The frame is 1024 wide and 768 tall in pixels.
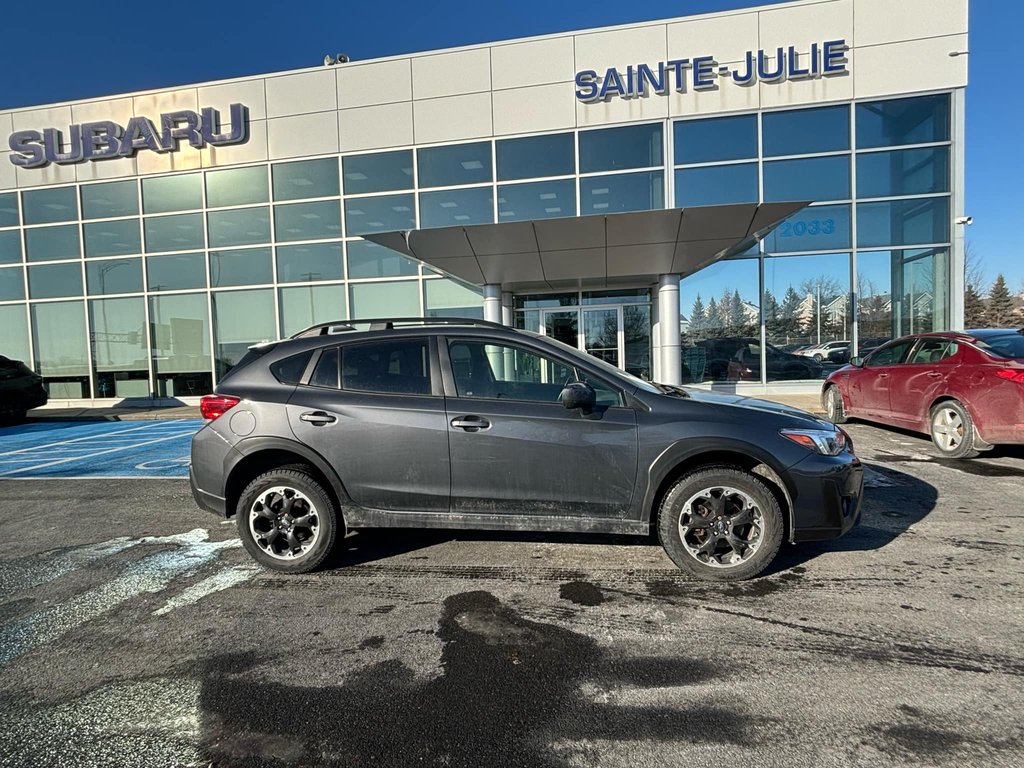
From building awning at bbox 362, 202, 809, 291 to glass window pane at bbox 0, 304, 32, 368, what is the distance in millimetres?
13837

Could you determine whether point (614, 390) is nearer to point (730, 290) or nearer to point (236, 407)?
point (236, 407)

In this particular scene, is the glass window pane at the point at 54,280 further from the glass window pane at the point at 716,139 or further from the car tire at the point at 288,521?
the glass window pane at the point at 716,139

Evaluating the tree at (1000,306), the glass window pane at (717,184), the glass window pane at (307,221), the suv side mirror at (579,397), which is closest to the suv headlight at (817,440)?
the suv side mirror at (579,397)

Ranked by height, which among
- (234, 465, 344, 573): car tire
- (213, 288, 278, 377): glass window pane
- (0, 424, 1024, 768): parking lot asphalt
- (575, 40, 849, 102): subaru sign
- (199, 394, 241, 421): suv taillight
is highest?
(575, 40, 849, 102): subaru sign

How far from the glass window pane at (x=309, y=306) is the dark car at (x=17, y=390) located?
6.18m

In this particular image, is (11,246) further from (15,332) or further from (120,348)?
(120,348)

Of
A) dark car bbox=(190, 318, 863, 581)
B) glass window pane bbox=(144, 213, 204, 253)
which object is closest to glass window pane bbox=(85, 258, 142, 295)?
glass window pane bbox=(144, 213, 204, 253)

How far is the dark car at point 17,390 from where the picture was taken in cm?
1322

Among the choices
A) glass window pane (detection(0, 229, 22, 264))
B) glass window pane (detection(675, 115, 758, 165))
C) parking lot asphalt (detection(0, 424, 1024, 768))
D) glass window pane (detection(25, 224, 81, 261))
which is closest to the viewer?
parking lot asphalt (detection(0, 424, 1024, 768))

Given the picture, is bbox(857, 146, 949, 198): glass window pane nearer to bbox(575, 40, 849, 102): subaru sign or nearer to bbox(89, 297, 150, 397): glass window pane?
bbox(575, 40, 849, 102): subaru sign

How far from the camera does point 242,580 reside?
383cm

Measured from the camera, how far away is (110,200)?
16156 mm

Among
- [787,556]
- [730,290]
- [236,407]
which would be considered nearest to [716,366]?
[730,290]

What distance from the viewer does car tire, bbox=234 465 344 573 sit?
3.90m
